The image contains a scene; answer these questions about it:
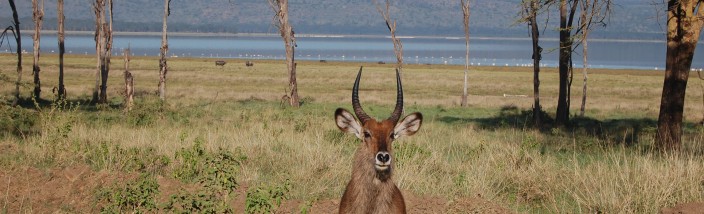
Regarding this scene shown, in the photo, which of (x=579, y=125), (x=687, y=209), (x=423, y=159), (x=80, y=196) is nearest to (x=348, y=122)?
(x=687, y=209)

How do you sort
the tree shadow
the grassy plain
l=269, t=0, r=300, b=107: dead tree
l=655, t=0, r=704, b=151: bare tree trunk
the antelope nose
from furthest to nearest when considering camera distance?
1. l=269, t=0, r=300, b=107: dead tree
2. the tree shadow
3. l=655, t=0, r=704, b=151: bare tree trunk
4. the grassy plain
5. the antelope nose

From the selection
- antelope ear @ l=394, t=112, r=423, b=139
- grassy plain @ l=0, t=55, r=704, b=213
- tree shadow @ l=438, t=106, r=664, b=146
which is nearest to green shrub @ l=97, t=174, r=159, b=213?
grassy plain @ l=0, t=55, r=704, b=213

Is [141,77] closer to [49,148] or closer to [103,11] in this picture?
[103,11]

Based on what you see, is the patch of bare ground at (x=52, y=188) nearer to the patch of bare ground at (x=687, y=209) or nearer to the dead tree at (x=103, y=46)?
the patch of bare ground at (x=687, y=209)

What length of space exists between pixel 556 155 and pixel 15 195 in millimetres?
12106

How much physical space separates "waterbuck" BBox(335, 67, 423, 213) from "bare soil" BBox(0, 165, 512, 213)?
7.96ft

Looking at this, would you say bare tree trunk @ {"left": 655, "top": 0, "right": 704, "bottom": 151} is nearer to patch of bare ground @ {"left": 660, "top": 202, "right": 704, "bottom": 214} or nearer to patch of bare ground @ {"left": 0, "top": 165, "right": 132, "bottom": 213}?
patch of bare ground @ {"left": 660, "top": 202, "right": 704, "bottom": 214}

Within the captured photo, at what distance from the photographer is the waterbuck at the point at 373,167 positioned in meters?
8.54

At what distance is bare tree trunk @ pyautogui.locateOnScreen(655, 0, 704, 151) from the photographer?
17.8 m

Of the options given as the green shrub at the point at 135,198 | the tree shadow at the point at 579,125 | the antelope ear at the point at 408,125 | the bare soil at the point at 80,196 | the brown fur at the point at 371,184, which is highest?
the antelope ear at the point at 408,125

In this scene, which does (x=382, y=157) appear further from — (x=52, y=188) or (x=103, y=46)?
(x=103, y=46)

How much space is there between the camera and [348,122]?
8.95m

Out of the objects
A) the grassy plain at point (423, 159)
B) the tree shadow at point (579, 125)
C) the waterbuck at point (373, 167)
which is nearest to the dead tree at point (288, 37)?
the tree shadow at point (579, 125)

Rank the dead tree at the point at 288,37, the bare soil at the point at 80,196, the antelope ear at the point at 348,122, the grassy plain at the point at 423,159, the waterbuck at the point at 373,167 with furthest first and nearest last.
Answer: the dead tree at the point at 288,37
the grassy plain at the point at 423,159
the bare soil at the point at 80,196
the antelope ear at the point at 348,122
the waterbuck at the point at 373,167
